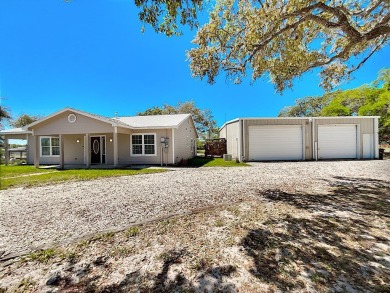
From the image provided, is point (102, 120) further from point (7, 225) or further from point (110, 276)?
point (110, 276)

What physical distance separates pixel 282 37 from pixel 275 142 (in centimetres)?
891

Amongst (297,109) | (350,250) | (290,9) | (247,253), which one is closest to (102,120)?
(290,9)

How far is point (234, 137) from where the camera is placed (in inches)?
648

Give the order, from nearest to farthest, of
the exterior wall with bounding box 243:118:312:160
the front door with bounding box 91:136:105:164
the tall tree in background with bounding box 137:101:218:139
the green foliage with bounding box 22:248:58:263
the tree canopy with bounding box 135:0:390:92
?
the green foliage with bounding box 22:248:58:263, the tree canopy with bounding box 135:0:390:92, the exterior wall with bounding box 243:118:312:160, the front door with bounding box 91:136:105:164, the tall tree in background with bounding box 137:101:218:139

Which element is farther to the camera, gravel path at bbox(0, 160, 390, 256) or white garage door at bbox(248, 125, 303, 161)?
white garage door at bbox(248, 125, 303, 161)

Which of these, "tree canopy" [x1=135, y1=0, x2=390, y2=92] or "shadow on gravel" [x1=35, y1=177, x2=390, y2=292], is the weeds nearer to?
"shadow on gravel" [x1=35, y1=177, x2=390, y2=292]

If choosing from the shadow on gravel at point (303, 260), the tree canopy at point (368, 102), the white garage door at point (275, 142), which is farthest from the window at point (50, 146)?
the tree canopy at point (368, 102)

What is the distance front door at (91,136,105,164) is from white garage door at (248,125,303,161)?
35.0 ft

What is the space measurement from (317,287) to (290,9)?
703cm

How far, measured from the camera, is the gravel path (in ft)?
12.0

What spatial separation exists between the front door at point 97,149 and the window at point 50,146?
2.77 meters

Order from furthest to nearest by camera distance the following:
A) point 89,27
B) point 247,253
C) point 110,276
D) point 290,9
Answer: point 89,27 < point 290,9 < point 247,253 < point 110,276

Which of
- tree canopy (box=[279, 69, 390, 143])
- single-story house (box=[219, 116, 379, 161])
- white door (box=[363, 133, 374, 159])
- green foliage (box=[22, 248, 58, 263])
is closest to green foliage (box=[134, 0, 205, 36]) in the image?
green foliage (box=[22, 248, 58, 263])

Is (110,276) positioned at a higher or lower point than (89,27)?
lower
